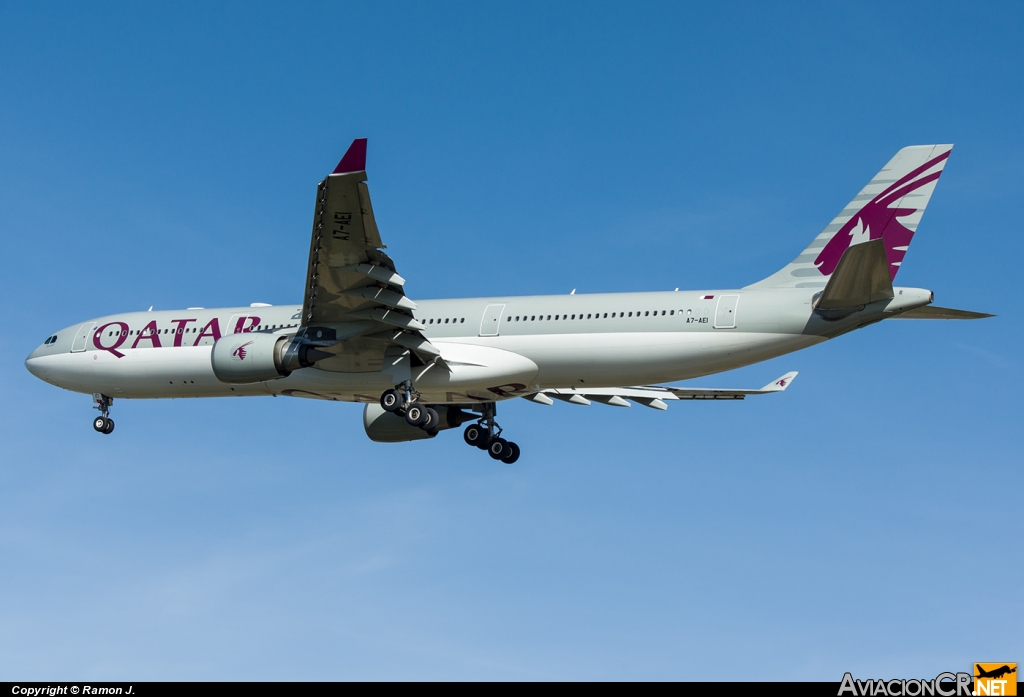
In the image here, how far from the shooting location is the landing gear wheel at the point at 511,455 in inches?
1359

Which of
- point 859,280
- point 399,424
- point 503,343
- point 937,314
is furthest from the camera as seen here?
point 399,424

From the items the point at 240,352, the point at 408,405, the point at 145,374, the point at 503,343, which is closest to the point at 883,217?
the point at 503,343

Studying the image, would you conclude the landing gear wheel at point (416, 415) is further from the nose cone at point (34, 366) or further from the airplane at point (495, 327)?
the nose cone at point (34, 366)

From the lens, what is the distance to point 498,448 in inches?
1362

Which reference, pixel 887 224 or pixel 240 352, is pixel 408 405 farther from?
pixel 887 224

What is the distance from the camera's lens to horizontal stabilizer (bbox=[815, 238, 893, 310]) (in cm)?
2553

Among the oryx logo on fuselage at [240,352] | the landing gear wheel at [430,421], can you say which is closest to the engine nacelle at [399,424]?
the landing gear wheel at [430,421]

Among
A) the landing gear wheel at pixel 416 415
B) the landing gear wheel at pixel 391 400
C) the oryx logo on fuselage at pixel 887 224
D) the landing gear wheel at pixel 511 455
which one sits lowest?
the landing gear wheel at pixel 416 415

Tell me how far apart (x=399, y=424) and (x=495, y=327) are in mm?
5985

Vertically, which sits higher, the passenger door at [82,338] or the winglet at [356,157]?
the passenger door at [82,338]

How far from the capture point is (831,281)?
26.5 meters

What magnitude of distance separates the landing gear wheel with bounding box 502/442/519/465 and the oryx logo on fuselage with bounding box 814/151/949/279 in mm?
10147

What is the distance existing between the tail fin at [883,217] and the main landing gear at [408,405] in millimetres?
8524

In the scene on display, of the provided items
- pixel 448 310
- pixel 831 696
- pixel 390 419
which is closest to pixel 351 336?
pixel 448 310
